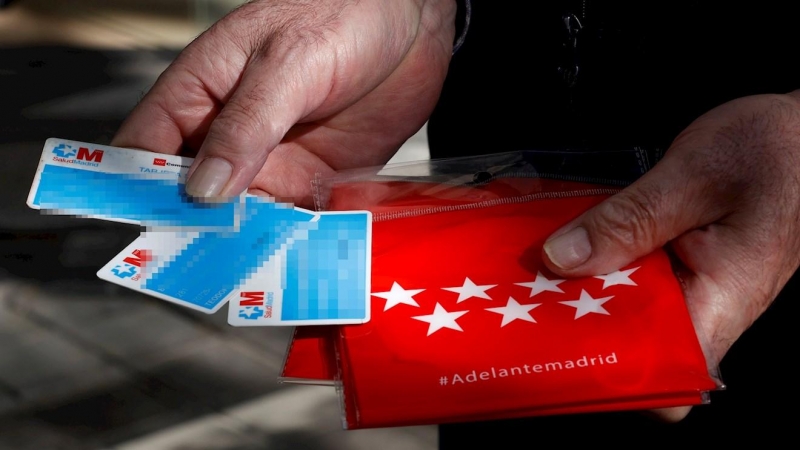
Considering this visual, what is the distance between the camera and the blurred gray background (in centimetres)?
127

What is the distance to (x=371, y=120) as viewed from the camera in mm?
1110

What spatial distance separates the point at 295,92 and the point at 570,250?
37cm

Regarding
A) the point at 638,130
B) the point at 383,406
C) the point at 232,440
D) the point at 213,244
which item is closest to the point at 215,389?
the point at 232,440

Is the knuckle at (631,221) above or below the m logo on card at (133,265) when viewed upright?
above

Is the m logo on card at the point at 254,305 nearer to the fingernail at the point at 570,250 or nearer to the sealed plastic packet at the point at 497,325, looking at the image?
the sealed plastic packet at the point at 497,325

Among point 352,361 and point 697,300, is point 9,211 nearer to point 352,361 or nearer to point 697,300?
point 352,361

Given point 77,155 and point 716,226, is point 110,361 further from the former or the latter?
point 716,226

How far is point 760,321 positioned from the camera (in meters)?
0.87

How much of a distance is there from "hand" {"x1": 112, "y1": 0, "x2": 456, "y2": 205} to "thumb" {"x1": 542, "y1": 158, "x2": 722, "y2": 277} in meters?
0.35

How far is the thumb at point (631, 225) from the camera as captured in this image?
78cm

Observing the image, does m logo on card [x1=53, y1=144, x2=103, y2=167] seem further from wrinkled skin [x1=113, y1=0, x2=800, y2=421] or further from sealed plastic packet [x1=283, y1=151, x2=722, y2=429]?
sealed plastic packet [x1=283, y1=151, x2=722, y2=429]

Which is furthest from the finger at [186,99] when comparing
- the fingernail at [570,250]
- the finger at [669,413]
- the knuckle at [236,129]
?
the finger at [669,413]

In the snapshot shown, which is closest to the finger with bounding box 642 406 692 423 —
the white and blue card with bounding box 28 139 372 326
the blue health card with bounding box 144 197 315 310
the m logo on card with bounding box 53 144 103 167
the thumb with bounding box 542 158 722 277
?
the thumb with bounding box 542 158 722 277

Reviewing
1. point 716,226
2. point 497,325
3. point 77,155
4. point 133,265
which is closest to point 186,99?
point 77,155
